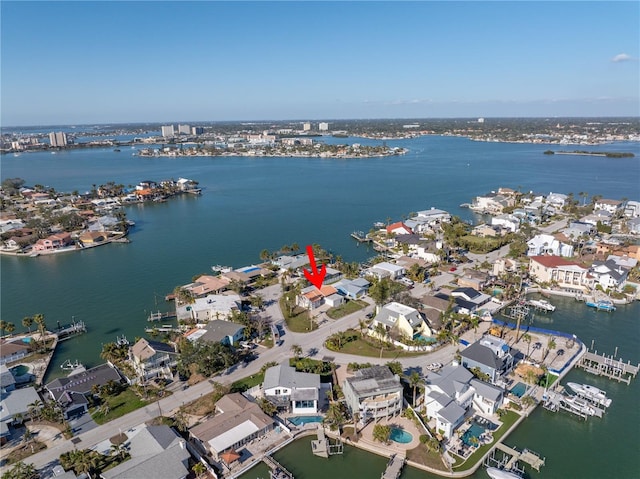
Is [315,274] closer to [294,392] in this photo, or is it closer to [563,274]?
[294,392]

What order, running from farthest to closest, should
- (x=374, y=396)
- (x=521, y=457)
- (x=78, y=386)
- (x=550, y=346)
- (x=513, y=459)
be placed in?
1. (x=550, y=346)
2. (x=78, y=386)
3. (x=374, y=396)
4. (x=521, y=457)
5. (x=513, y=459)

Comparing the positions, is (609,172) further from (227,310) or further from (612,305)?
(227,310)

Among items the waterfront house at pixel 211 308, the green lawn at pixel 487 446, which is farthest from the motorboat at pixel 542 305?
the waterfront house at pixel 211 308

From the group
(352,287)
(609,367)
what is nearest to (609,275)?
(609,367)

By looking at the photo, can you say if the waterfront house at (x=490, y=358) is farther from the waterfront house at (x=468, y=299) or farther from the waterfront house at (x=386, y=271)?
the waterfront house at (x=386, y=271)

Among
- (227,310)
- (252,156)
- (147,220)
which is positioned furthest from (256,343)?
(252,156)

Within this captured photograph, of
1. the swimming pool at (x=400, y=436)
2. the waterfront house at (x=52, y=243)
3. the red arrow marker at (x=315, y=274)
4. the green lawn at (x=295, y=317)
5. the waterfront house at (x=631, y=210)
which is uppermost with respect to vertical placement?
the waterfront house at (x=631, y=210)

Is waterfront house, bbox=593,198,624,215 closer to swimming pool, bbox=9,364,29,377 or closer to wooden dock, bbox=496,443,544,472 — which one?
wooden dock, bbox=496,443,544,472
